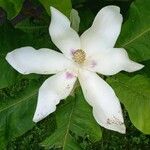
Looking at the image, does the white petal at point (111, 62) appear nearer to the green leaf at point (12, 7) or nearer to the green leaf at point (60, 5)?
the green leaf at point (60, 5)

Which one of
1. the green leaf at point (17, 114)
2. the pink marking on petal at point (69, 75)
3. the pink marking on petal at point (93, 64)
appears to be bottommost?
the green leaf at point (17, 114)

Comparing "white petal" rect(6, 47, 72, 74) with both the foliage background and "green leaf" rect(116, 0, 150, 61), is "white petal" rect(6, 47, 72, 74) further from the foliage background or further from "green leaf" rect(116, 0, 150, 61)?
"green leaf" rect(116, 0, 150, 61)

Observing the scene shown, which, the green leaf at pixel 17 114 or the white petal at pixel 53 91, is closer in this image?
the white petal at pixel 53 91

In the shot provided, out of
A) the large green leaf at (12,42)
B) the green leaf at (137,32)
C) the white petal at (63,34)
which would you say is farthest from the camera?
the large green leaf at (12,42)

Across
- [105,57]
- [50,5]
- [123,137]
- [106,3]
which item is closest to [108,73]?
[105,57]

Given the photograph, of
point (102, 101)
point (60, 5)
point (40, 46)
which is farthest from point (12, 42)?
point (102, 101)

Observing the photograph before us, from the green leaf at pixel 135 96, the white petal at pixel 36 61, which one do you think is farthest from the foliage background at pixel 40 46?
the white petal at pixel 36 61
